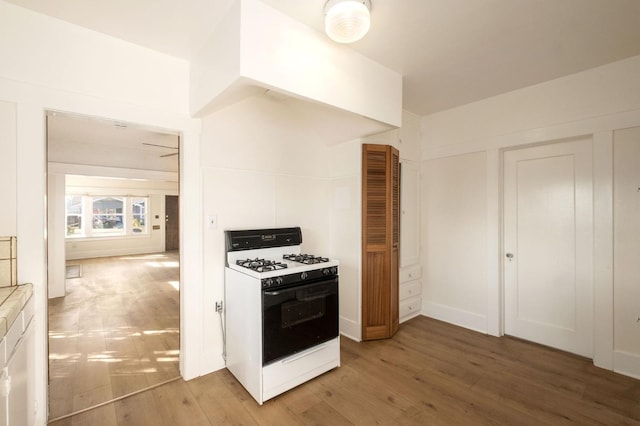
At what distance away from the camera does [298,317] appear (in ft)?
7.29

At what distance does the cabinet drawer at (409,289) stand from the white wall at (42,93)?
3116 mm

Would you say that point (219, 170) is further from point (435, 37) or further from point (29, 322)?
point (435, 37)

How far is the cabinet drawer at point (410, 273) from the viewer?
348 centimetres

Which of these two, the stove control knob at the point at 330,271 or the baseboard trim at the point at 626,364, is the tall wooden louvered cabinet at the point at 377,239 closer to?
the stove control knob at the point at 330,271

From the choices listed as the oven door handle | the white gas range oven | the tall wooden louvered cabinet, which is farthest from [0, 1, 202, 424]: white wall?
the tall wooden louvered cabinet

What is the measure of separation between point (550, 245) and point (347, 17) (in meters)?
2.96

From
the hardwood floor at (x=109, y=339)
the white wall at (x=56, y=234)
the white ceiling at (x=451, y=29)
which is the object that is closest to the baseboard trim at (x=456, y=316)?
the white ceiling at (x=451, y=29)

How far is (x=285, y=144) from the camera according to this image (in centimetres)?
299

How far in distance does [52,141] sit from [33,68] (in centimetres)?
345

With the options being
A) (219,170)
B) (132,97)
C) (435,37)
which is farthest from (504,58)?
(132,97)

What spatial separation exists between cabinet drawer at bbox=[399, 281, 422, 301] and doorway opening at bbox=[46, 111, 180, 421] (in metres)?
2.55

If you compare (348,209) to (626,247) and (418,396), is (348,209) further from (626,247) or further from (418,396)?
(626,247)

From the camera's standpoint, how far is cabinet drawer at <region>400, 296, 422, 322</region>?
3533 mm

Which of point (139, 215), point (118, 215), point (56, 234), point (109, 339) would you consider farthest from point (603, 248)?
point (118, 215)
